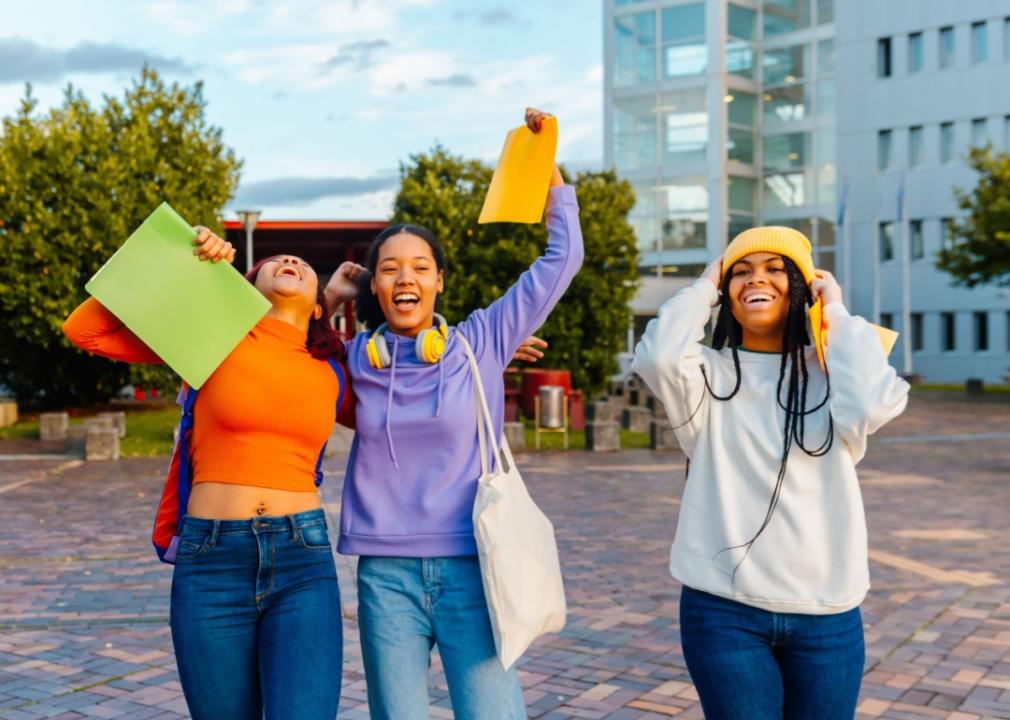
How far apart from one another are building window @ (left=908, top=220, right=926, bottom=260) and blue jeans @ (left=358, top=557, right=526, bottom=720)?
49237 mm

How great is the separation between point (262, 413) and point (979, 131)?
49.0 metres

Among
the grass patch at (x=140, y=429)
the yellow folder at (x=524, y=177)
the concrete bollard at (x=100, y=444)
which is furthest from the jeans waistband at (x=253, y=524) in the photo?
the grass patch at (x=140, y=429)

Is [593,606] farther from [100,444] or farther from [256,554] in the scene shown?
[100,444]

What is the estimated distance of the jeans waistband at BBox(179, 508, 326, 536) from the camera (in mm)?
2994

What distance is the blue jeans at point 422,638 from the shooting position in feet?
9.90

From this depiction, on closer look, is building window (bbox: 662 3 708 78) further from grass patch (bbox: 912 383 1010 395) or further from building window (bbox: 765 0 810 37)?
grass patch (bbox: 912 383 1010 395)

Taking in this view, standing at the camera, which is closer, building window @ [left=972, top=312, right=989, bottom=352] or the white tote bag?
the white tote bag

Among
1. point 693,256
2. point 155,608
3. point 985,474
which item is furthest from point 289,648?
point 693,256

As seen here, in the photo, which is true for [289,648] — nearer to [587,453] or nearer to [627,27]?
[587,453]

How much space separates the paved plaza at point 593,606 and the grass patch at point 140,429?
3377 millimetres

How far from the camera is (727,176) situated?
49.2 m

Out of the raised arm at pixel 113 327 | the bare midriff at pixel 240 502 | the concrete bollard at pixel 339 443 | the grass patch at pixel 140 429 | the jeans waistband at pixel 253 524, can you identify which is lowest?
the concrete bollard at pixel 339 443

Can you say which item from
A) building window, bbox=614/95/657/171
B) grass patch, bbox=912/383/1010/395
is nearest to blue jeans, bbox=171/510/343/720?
grass patch, bbox=912/383/1010/395

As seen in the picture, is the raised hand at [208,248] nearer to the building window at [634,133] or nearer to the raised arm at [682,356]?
the raised arm at [682,356]
